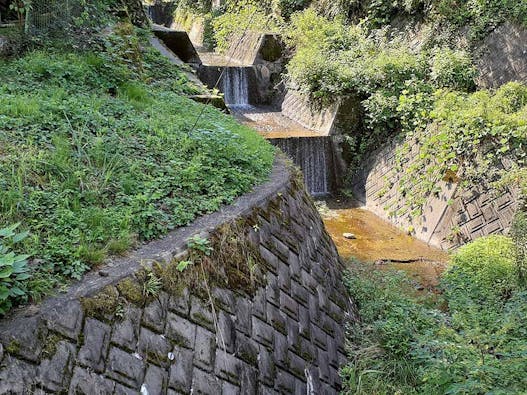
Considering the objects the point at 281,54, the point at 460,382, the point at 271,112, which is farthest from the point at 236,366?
the point at 281,54

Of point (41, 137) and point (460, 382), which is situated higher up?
point (41, 137)

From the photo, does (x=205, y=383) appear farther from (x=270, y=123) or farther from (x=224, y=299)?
(x=270, y=123)

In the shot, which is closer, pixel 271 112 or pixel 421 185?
pixel 421 185

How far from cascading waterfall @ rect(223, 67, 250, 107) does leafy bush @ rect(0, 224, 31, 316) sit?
10.6 metres

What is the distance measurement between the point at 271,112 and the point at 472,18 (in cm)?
507

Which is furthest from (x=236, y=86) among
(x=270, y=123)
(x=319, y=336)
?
(x=319, y=336)

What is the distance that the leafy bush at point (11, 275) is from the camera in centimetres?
199

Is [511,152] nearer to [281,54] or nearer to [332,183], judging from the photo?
[332,183]

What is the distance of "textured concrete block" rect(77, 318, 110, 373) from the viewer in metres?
2.14

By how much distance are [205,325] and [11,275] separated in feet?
3.58

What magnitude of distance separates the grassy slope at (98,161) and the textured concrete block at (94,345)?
11.1 inches

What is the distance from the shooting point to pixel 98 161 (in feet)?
11.5

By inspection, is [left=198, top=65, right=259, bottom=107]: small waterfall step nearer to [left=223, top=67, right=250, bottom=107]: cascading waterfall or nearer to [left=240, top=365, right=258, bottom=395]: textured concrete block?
[left=223, top=67, right=250, bottom=107]: cascading waterfall

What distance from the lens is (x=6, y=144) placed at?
333cm
